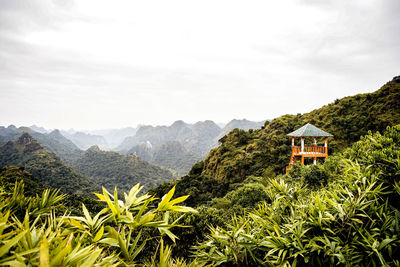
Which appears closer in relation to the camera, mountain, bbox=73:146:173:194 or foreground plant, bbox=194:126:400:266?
foreground plant, bbox=194:126:400:266

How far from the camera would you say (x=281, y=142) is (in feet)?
70.2

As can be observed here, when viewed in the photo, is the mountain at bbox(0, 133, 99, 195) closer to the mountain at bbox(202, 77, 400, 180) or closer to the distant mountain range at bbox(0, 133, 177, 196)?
the distant mountain range at bbox(0, 133, 177, 196)

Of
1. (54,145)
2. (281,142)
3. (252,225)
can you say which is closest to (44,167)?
(281,142)

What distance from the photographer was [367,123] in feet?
59.4

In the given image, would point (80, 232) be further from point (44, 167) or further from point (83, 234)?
point (44, 167)

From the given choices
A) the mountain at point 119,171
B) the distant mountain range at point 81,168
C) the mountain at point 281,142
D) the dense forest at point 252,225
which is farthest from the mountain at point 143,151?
the dense forest at point 252,225

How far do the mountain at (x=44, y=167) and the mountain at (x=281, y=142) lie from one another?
31688 mm

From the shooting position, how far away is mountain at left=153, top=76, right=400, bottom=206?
17.9m

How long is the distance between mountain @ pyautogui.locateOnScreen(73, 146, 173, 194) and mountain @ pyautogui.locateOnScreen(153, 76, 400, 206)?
51336mm

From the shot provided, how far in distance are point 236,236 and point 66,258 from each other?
173cm

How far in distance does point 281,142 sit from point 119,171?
7419 centimetres

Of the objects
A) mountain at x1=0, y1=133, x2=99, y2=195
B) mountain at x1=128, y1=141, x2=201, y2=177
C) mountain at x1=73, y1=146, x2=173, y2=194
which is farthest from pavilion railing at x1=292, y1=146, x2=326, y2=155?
mountain at x1=128, y1=141, x2=201, y2=177

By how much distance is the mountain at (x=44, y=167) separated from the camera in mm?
44812

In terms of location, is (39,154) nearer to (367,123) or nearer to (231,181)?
(231,181)
